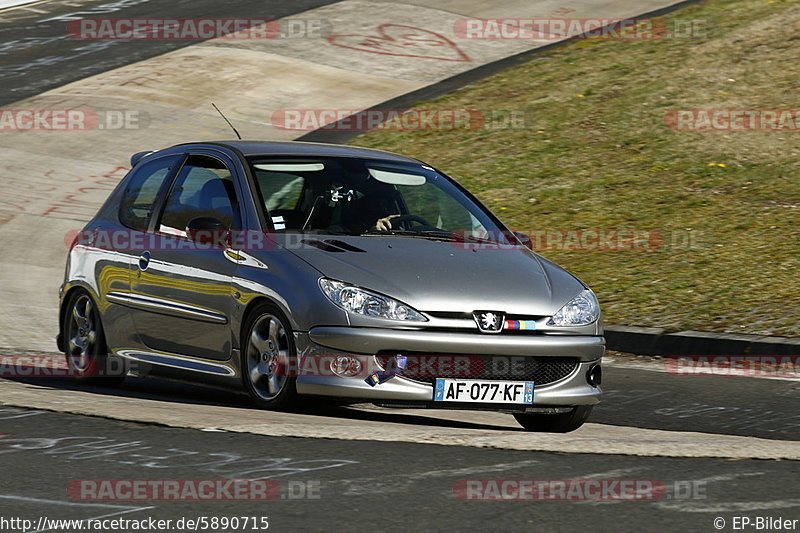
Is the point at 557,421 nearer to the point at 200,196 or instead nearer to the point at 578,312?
the point at 578,312

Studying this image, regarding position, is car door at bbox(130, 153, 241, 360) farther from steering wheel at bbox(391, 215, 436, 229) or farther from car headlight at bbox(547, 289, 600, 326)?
car headlight at bbox(547, 289, 600, 326)

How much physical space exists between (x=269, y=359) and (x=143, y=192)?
2.10 metres

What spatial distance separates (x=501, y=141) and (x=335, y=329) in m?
12.7

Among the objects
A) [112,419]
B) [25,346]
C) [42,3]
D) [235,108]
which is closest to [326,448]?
[112,419]

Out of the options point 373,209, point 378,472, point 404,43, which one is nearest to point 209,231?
point 373,209

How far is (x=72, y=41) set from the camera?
2703cm

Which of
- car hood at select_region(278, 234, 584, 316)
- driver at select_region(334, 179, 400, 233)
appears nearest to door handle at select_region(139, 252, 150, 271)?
car hood at select_region(278, 234, 584, 316)

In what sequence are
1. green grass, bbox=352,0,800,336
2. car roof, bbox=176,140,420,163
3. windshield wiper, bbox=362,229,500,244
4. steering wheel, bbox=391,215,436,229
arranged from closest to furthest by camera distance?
windshield wiper, bbox=362,229,500,244, steering wheel, bbox=391,215,436,229, car roof, bbox=176,140,420,163, green grass, bbox=352,0,800,336

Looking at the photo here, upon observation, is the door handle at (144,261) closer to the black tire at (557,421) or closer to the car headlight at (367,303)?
the car headlight at (367,303)

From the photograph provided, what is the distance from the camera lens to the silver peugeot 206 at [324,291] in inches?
285

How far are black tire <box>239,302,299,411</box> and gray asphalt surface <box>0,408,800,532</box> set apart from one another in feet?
2.41

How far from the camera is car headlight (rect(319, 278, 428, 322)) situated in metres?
7.22

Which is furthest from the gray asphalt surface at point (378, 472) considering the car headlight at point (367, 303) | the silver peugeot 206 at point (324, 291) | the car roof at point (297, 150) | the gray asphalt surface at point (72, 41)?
the gray asphalt surface at point (72, 41)

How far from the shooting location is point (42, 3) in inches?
1259
